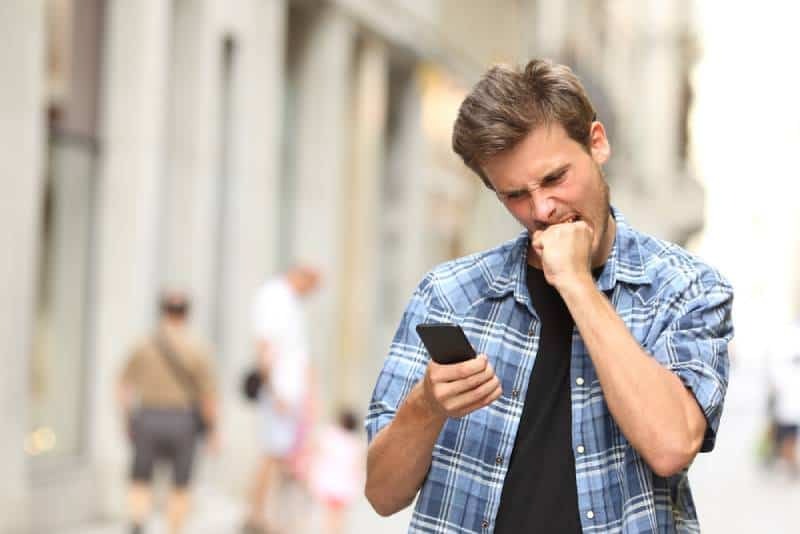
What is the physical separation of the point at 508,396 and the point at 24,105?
27.2 feet

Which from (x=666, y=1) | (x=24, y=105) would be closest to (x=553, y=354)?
(x=24, y=105)

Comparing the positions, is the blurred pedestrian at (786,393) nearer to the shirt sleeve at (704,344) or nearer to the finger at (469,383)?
the shirt sleeve at (704,344)

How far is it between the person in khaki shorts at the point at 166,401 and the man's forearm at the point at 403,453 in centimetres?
724

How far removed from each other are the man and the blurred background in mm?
1794

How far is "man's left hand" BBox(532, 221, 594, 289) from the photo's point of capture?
2.40 meters

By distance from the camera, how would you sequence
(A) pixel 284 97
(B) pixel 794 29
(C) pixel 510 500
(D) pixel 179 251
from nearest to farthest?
(C) pixel 510 500 < (D) pixel 179 251 < (A) pixel 284 97 < (B) pixel 794 29

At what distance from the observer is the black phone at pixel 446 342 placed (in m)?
2.34

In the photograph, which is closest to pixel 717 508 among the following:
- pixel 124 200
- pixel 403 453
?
pixel 124 200

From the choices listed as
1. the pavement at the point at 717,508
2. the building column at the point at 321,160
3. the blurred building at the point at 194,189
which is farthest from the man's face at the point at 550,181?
the building column at the point at 321,160

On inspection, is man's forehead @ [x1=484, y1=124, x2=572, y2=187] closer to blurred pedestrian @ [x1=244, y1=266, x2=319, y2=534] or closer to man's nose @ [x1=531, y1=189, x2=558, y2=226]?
man's nose @ [x1=531, y1=189, x2=558, y2=226]

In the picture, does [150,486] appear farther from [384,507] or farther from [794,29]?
[794,29]

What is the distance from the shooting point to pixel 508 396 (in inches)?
101

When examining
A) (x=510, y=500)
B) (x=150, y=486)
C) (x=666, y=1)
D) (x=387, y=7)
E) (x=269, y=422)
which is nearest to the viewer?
(x=510, y=500)

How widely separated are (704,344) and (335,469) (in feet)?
28.5
